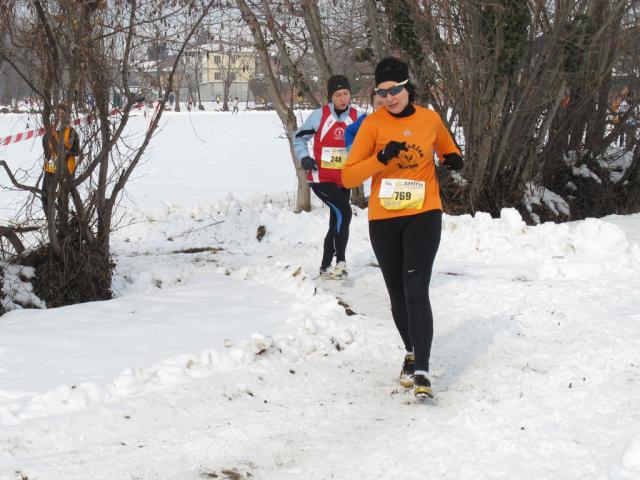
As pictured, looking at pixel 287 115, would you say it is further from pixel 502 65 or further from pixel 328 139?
pixel 328 139

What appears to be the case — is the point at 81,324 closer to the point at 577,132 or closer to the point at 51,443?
the point at 51,443

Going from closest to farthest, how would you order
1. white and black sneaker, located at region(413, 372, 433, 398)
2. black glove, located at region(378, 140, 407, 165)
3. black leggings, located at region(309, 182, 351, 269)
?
1. black glove, located at region(378, 140, 407, 165)
2. white and black sneaker, located at region(413, 372, 433, 398)
3. black leggings, located at region(309, 182, 351, 269)

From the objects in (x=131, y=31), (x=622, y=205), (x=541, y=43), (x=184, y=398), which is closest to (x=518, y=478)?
(x=184, y=398)

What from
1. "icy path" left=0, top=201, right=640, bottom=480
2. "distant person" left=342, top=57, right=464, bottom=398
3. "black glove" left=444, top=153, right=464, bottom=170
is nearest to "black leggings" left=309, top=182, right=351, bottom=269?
"icy path" left=0, top=201, right=640, bottom=480

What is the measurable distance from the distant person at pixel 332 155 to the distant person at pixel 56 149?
2047 mm

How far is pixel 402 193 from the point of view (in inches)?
199

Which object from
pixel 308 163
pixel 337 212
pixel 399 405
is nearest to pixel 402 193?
pixel 399 405

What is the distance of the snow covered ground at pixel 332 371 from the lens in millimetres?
4152

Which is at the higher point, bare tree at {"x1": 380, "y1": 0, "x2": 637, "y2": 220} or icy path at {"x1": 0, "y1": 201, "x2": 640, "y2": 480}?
bare tree at {"x1": 380, "y1": 0, "x2": 637, "y2": 220}

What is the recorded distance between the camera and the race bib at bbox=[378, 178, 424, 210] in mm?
5055

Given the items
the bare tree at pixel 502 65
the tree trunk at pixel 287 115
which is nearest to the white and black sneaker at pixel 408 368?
the bare tree at pixel 502 65

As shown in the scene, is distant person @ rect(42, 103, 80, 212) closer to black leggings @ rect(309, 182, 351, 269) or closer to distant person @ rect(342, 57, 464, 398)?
black leggings @ rect(309, 182, 351, 269)

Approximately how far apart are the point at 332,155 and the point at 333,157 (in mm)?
22

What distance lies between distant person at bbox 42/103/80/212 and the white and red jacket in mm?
2095
